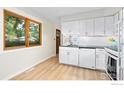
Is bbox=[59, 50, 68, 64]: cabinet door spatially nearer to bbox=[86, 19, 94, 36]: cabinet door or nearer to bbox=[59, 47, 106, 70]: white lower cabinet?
bbox=[59, 47, 106, 70]: white lower cabinet

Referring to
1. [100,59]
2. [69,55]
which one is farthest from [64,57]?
[100,59]

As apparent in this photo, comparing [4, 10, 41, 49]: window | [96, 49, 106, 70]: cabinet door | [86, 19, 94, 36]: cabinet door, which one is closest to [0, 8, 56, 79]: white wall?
[4, 10, 41, 49]: window

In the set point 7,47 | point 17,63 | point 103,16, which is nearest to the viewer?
point 7,47

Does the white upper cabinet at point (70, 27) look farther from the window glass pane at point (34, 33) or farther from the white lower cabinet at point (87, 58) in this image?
the window glass pane at point (34, 33)

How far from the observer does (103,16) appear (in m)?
3.64

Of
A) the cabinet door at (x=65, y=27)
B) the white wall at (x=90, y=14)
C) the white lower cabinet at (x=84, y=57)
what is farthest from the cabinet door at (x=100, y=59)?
the cabinet door at (x=65, y=27)

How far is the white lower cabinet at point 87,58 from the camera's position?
11.4ft

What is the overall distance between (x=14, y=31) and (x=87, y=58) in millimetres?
2703

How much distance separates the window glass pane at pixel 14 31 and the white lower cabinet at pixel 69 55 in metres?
1.72
